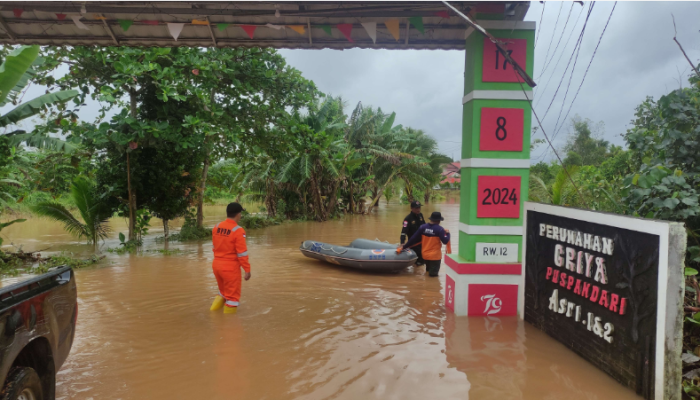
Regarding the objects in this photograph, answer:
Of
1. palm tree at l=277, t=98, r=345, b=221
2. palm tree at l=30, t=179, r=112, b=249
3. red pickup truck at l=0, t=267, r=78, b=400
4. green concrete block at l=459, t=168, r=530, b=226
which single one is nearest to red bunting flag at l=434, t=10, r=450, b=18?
green concrete block at l=459, t=168, r=530, b=226

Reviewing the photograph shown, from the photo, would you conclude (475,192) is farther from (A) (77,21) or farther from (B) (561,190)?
(B) (561,190)

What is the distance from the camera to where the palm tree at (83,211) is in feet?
35.3

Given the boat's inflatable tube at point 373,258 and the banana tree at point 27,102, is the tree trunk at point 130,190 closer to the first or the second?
the banana tree at point 27,102

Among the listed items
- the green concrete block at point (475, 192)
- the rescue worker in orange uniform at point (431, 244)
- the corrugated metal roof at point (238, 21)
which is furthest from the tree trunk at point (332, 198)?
the green concrete block at point (475, 192)

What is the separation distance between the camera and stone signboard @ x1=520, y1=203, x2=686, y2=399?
10.6 ft

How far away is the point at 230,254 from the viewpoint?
5.64 metres

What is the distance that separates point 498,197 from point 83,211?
409 inches

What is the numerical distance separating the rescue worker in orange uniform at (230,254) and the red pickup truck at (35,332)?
2246mm

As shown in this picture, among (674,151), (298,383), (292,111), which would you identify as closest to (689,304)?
(674,151)

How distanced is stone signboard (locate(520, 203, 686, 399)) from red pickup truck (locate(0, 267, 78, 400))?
4312 millimetres

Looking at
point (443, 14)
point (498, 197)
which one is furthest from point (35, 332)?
point (443, 14)

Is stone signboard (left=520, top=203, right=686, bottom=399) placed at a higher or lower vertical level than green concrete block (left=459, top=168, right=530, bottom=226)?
lower

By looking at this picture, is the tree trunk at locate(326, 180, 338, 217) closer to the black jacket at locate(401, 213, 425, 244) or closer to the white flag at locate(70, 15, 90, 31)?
the black jacket at locate(401, 213, 425, 244)

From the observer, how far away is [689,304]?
168 inches
